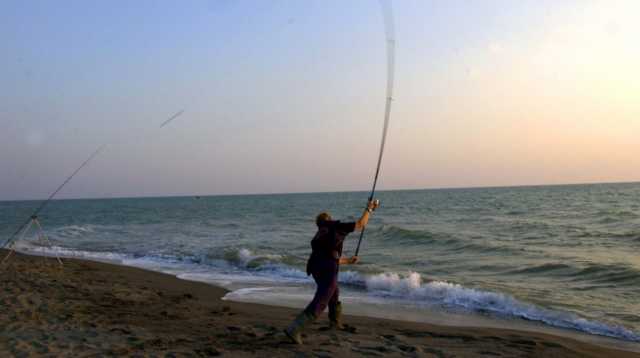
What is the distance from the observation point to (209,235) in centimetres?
2888

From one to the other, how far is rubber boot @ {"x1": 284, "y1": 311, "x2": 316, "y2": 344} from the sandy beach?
11 cm

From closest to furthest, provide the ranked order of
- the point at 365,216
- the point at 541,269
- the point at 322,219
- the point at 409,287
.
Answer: the point at 365,216 < the point at 322,219 < the point at 409,287 < the point at 541,269

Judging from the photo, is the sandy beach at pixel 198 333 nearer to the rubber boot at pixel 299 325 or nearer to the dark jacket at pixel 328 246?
the rubber boot at pixel 299 325

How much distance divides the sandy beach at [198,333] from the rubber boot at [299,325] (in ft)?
0.37

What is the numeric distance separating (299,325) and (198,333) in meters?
1.55

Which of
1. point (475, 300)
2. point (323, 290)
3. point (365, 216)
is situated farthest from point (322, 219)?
point (475, 300)

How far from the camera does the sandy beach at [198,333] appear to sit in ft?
20.6

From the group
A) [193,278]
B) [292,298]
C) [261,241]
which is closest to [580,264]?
[292,298]

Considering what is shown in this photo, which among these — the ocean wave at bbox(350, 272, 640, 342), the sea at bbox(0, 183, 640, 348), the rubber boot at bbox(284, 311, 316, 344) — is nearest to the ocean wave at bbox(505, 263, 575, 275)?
the sea at bbox(0, 183, 640, 348)

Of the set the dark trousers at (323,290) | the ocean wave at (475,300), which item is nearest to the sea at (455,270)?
the ocean wave at (475,300)

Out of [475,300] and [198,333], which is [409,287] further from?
[198,333]

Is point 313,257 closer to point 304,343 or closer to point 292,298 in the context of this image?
point 304,343

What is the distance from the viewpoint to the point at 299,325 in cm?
629

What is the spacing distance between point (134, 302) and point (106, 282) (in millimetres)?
3265
